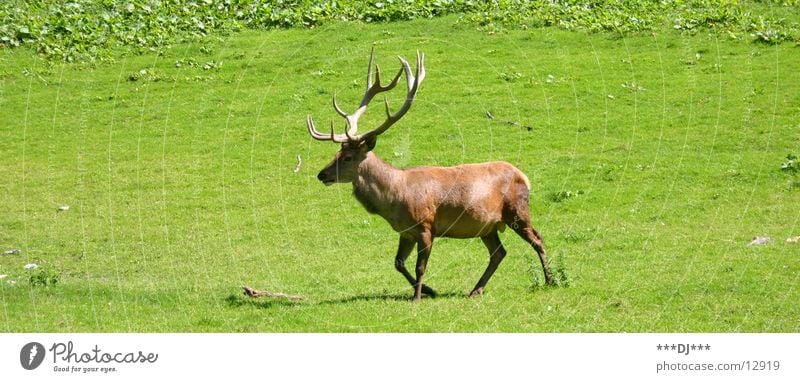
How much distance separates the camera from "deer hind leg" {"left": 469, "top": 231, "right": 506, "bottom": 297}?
15875 millimetres

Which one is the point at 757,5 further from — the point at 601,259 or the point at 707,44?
the point at 601,259

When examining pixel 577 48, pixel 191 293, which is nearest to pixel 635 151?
pixel 577 48

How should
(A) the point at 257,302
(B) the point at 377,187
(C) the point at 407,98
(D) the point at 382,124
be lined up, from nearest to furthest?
(A) the point at 257,302, (B) the point at 377,187, (C) the point at 407,98, (D) the point at 382,124

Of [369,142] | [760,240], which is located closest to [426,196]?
[369,142]

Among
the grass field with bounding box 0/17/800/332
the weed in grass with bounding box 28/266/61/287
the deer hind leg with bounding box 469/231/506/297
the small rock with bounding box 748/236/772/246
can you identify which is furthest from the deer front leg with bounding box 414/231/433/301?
the small rock with bounding box 748/236/772/246

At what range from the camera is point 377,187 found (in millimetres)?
15758

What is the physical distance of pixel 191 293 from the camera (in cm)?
1692

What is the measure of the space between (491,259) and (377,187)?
1.98m

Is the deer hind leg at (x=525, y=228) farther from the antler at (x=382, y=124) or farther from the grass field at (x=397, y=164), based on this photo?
the antler at (x=382, y=124)

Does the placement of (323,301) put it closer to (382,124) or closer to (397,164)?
(382,124)

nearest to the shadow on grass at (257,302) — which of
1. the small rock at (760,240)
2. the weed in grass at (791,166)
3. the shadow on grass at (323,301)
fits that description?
the shadow on grass at (323,301)

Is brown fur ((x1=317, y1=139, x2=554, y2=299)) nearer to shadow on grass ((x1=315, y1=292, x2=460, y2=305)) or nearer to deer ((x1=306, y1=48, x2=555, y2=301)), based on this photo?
deer ((x1=306, y1=48, x2=555, y2=301))

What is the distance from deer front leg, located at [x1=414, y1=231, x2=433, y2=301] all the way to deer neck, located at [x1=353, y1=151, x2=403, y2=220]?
63 cm

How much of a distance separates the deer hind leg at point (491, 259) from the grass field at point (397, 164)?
0.30 meters
